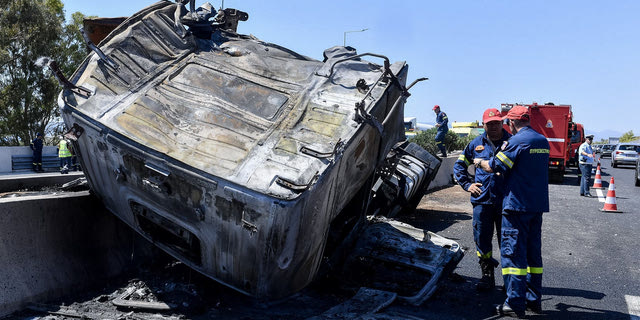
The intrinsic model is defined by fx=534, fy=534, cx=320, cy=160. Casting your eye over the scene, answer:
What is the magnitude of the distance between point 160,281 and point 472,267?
3.20 meters

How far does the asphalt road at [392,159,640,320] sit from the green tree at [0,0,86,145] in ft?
69.9

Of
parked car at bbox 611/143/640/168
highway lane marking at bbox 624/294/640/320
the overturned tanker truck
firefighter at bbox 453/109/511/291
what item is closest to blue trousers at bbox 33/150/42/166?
the overturned tanker truck

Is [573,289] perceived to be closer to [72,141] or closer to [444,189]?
[72,141]

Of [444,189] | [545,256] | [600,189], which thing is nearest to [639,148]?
[600,189]

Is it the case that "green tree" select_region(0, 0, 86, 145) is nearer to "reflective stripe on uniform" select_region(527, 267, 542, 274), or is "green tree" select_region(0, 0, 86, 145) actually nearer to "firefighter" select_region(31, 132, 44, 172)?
"firefighter" select_region(31, 132, 44, 172)

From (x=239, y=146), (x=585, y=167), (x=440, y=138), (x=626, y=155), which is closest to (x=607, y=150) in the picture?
(x=626, y=155)

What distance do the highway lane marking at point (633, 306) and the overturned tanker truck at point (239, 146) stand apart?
57.6 inches

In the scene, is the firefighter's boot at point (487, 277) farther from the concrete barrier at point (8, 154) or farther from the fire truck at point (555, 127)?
the concrete barrier at point (8, 154)

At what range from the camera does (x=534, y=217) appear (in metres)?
4.31

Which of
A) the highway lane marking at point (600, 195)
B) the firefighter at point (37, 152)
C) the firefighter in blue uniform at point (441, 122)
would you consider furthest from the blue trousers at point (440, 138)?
the firefighter at point (37, 152)

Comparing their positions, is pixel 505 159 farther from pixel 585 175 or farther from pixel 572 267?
pixel 585 175

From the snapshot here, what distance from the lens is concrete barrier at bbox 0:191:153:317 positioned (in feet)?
12.7

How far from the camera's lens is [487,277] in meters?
4.80

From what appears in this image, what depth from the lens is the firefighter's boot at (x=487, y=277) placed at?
4770 millimetres
